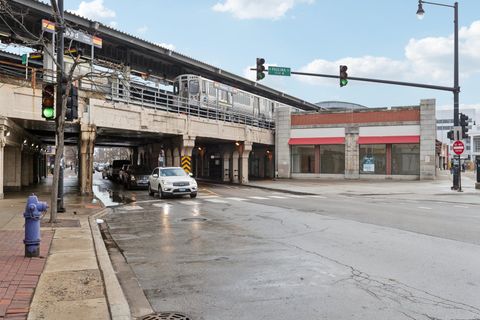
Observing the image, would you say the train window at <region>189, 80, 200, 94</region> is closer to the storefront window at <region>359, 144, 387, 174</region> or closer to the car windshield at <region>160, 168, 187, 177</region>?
the car windshield at <region>160, 168, 187, 177</region>

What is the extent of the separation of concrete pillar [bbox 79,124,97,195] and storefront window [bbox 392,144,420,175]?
25.6m

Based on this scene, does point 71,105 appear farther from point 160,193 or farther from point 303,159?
point 303,159

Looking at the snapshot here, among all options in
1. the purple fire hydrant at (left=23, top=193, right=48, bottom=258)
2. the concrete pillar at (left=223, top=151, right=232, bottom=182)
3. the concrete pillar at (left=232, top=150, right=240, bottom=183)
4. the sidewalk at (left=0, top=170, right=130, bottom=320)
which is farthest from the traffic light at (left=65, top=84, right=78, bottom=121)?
the concrete pillar at (left=223, top=151, right=232, bottom=182)

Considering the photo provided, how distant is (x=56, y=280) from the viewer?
5.94m

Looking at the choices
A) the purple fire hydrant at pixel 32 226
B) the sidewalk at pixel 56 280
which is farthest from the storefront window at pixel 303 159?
the purple fire hydrant at pixel 32 226

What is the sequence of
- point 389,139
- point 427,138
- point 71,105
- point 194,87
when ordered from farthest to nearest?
point 389,139 → point 427,138 → point 194,87 → point 71,105

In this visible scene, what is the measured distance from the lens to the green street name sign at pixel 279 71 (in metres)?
23.2

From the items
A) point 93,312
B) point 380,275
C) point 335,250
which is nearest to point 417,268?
point 380,275

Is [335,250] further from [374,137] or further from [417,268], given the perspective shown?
[374,137]

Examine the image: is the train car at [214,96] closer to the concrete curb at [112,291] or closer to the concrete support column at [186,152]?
the concrete support column at [186,152]

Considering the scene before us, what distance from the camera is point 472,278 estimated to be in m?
6.22

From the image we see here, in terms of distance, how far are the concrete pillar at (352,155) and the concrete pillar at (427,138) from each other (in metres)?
5.34

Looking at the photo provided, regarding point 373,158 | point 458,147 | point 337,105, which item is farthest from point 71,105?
point 337,105

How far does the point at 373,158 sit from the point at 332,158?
12.2 ft
